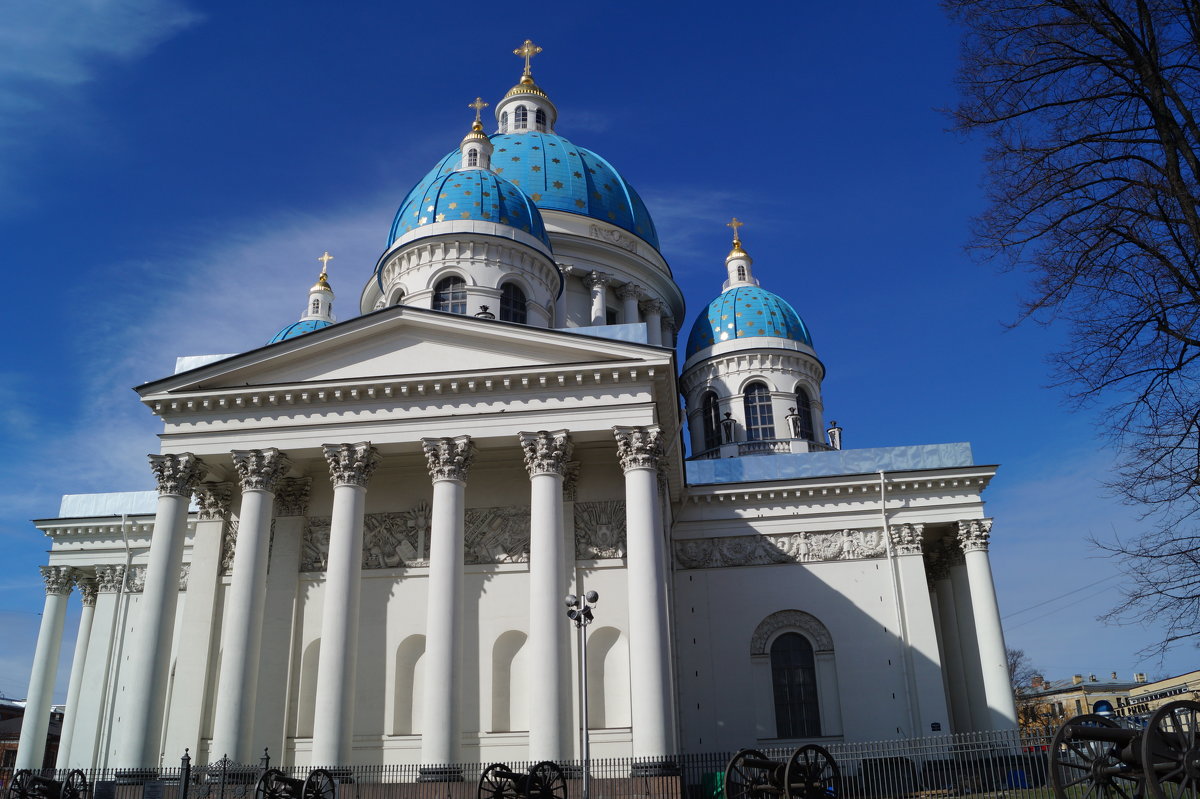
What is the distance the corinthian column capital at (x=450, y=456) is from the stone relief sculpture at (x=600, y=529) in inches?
116

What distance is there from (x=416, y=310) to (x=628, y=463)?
18.8ft

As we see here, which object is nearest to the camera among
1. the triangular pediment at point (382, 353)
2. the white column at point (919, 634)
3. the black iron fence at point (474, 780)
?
the black iron fence at point (474, 780)

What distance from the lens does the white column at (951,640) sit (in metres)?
25.6

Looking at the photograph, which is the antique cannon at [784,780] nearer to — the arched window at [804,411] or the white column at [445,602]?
the white column at [445,602]

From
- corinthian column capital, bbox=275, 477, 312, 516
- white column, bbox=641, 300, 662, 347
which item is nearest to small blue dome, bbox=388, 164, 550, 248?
white column, bbox=641, 300, 662, 347

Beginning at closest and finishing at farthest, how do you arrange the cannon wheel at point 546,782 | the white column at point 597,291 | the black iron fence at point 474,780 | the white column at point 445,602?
the cannon wheel at point 546,782
the black iron fence at point 474,780
the white column at point 445,602
the white column at point 597,291

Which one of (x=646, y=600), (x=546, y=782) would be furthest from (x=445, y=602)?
(x=546, y=782)

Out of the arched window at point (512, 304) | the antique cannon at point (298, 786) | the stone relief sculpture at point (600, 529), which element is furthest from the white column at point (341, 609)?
the arched window at point (512, 304)

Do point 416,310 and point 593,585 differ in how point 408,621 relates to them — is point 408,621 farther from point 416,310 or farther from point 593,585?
point 416,310

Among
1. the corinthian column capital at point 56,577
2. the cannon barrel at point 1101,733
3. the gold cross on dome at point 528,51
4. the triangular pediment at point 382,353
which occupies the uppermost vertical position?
the gold cross on dome at point 528,51

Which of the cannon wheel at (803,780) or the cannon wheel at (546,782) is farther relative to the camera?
the cannon wheel at (546,782)

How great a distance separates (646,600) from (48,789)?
37.1 ft

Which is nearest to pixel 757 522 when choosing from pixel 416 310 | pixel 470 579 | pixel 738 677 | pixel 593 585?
pixel 738 677

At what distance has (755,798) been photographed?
539 inches
